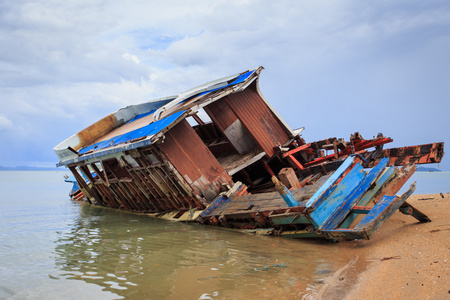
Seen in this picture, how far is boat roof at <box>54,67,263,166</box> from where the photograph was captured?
10.5 metres

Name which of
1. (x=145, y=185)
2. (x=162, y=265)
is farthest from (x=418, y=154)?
(x=145, y=185)

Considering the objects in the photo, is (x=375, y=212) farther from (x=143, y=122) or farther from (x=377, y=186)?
(x=143, y=122)

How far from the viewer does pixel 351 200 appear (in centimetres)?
775

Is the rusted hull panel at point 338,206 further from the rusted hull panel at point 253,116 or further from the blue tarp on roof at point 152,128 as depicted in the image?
the rusted hull panel at point 253,116

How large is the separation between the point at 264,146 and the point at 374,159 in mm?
3329

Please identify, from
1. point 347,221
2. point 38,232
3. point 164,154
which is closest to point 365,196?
→ point 347,221

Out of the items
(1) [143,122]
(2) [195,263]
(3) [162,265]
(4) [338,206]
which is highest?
(1) [143,122]

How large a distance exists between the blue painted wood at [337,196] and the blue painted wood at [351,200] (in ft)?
0.20

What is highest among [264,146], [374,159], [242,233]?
[264,146]

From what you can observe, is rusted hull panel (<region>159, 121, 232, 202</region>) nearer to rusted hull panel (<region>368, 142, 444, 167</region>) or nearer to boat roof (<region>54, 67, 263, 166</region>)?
boat roof (<region>54, 67, 263, 166</region>)

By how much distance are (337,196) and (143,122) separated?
8.74m

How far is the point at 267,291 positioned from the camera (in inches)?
195

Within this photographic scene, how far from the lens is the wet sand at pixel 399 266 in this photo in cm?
449

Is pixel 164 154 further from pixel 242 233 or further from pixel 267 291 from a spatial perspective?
pixel 267 291
